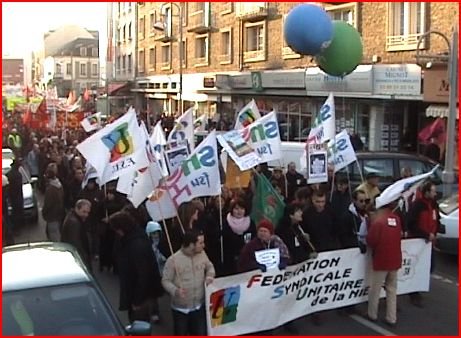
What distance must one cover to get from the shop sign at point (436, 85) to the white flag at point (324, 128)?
9835 mm

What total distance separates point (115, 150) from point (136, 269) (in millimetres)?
2578

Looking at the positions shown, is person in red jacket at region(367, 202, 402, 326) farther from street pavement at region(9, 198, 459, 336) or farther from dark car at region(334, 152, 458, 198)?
dark car at region(334, 152, 458, 198)

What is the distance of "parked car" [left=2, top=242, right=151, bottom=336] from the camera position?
5367 mm

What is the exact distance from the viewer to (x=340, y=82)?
90.3 feet

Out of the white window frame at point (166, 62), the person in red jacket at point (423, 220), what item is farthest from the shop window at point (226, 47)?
the person in red jacket at point (423, 220)

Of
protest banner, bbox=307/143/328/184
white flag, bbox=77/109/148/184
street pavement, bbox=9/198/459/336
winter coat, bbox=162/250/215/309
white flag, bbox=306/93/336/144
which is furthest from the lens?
white flag, bbox=306/93/336/144

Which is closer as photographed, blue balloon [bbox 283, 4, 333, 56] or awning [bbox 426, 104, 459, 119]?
blue balloon [bbox 283, 4, 333, 56]

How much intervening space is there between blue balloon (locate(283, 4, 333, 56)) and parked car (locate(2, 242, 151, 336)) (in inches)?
382

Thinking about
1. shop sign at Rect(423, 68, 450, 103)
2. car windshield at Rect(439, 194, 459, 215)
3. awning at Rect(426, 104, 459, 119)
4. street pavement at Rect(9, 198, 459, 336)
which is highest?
shop sign at Rect(423, 68, 450, 103)

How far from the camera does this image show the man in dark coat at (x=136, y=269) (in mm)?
7418

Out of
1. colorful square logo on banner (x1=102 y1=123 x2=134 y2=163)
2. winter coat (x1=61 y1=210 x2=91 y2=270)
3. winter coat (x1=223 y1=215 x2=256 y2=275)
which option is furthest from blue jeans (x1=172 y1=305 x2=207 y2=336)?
colorful square logo on banner (x1=102 y1=123 x2=134 y2=163)

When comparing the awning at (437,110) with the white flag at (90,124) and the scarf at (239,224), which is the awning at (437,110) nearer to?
the white flag at (90,124)

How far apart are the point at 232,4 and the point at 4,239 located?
2812 centimetres

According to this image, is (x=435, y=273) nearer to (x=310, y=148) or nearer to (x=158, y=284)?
(x=310, y=148)
